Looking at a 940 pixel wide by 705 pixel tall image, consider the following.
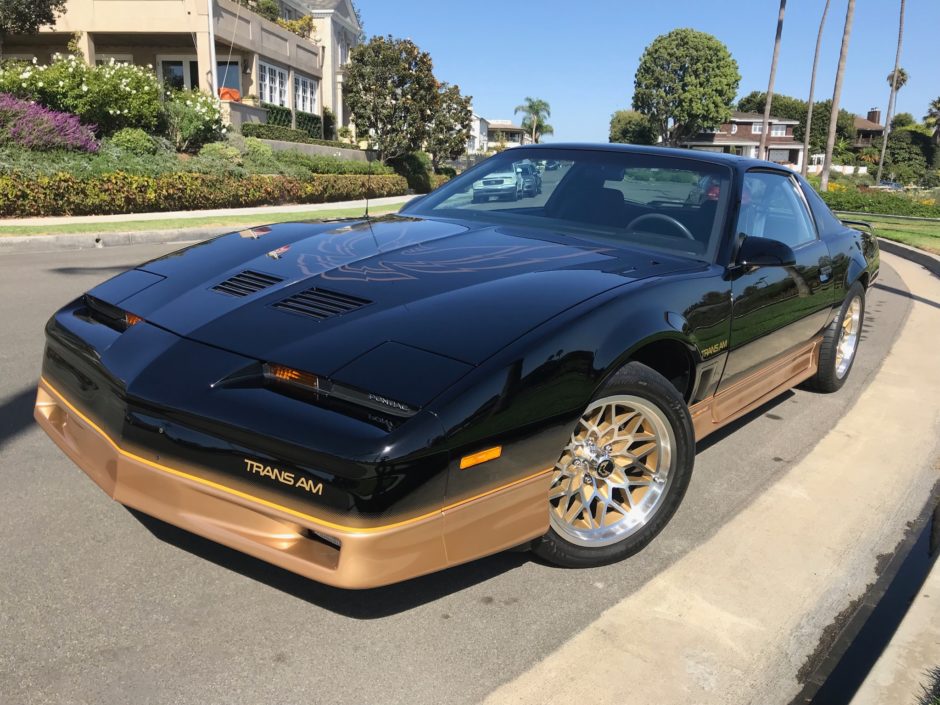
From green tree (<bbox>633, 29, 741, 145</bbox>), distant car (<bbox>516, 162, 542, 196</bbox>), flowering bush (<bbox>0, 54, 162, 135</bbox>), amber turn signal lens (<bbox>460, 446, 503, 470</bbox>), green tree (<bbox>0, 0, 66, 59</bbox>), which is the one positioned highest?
green tree (<bbox>633, 29, 741, 145</bbox>)

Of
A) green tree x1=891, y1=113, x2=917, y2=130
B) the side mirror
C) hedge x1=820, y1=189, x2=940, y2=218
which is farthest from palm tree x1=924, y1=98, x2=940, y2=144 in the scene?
the side mirror

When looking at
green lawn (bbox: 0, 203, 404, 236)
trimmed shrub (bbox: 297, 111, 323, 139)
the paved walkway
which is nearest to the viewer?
green lawn (bbox: 0, 203, 404, 236)

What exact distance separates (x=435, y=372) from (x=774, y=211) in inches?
105

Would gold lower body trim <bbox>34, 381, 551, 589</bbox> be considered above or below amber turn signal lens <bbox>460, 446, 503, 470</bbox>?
below

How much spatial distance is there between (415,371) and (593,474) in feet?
3.06

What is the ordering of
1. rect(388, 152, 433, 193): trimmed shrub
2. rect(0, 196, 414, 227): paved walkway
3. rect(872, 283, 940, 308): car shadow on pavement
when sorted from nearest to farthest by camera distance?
rect(872, 283, 940, 308): car shadow on pavement < rect(0, 196, 414, 227): paved walkway < rect(388, 152, 433, 193): trimmed shrub

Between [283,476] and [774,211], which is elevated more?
[774,211]

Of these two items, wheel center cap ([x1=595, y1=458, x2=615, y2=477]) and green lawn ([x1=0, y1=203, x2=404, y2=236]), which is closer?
wheel center cap ([x1=595, y1=458, x2=615, y2=477])

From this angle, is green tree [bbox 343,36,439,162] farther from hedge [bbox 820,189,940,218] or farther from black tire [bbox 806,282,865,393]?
black tire [bbox 806,282,865,393]

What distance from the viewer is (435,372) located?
6.95ft

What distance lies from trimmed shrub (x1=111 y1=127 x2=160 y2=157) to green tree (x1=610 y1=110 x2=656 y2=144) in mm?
69480

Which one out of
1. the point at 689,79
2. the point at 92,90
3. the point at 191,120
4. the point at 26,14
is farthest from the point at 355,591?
the point at 689,79

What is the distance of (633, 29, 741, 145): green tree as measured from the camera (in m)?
76.8

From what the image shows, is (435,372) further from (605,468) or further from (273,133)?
(273,133)
